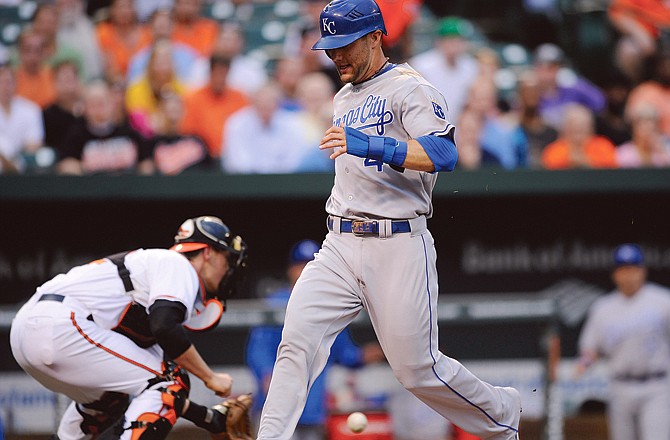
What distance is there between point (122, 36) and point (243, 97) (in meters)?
1.57

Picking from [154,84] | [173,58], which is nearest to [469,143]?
[154,84]

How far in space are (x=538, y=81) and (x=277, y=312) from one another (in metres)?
3.44

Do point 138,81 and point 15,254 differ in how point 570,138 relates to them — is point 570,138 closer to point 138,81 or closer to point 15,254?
point 138,81

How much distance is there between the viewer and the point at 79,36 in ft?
31.7

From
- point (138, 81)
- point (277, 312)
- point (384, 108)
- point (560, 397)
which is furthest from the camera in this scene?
point (138, 81)

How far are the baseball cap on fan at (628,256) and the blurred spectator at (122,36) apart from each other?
182 inches

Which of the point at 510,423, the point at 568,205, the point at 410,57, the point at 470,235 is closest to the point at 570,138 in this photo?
the point at 568,205

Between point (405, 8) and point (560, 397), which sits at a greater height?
point (405, 8)

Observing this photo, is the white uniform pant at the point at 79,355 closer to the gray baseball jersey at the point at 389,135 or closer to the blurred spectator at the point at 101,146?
the gray baseball jersey at the point at 389,135

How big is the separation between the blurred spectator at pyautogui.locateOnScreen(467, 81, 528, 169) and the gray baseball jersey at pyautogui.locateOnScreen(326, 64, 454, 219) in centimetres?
400

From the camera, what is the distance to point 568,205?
28.4 feet

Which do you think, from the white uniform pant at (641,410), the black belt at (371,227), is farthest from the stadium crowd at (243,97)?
the black belt at (371,227)

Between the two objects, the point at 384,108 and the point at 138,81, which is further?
the point at 138,81

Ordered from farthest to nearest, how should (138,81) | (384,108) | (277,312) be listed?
(138,81) → (277,312) → (384,108)
